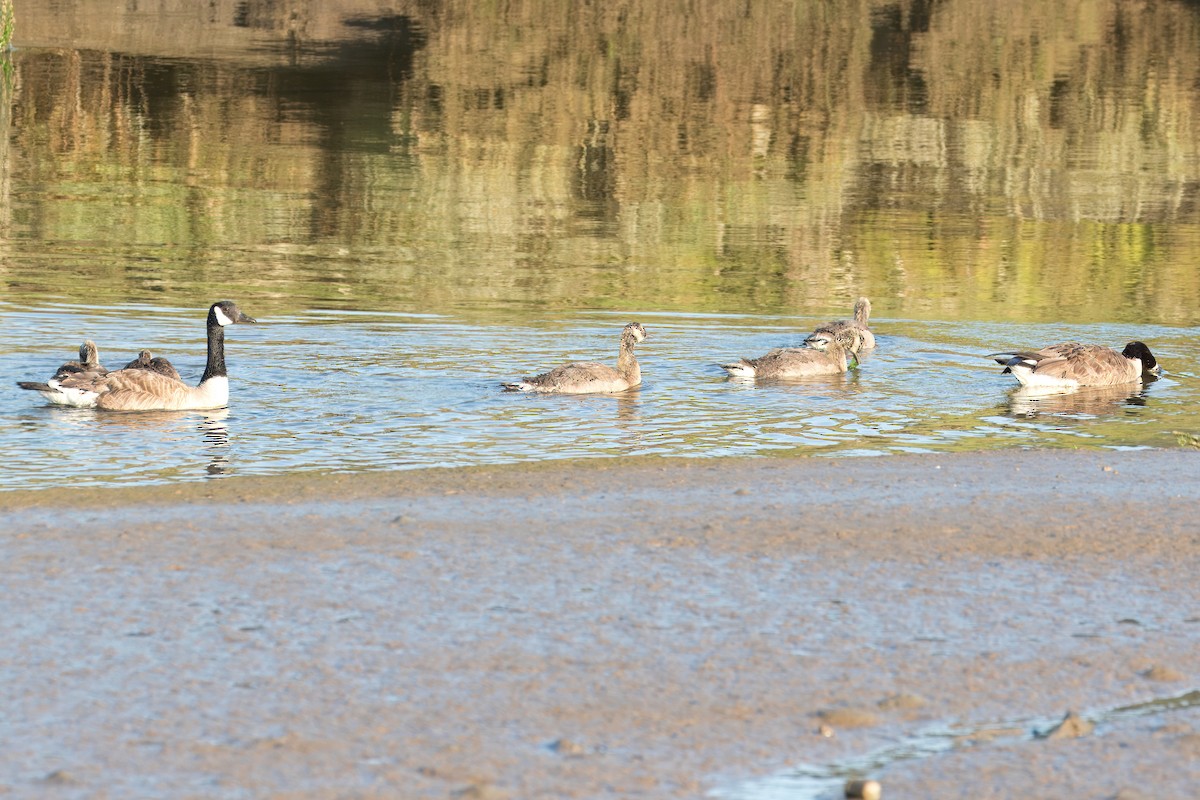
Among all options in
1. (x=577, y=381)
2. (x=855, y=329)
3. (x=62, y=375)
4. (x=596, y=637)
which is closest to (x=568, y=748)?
(x=596, y=637)

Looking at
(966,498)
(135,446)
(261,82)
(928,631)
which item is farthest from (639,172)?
(928,631)

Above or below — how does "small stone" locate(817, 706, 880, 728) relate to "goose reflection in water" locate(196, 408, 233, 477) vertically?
below

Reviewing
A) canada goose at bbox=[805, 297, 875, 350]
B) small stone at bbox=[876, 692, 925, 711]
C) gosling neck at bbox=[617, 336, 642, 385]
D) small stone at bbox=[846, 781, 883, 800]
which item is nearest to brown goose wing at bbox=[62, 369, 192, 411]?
gosling neck at bbox=[617, 336, 642, 385]

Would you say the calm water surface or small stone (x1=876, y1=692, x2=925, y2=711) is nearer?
small stone (x1=876, y1=692, x2=925, y2=711)

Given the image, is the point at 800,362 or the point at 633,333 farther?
the point at 800,362

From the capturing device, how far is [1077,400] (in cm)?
1557

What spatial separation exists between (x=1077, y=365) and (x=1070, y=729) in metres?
9.68

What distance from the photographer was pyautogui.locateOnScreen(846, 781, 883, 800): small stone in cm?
587

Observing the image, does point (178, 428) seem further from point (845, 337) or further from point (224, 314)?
point (845, 337)

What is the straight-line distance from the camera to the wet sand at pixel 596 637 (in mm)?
6141

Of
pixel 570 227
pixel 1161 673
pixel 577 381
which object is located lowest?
pixel 1161 673

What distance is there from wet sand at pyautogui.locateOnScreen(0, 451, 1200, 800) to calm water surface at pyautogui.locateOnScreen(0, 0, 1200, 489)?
2.06 metres

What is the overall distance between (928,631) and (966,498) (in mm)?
2717

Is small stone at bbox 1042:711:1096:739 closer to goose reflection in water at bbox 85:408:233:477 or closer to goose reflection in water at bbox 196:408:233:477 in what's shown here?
goose reflection in water at bbox 196:408:233:477
